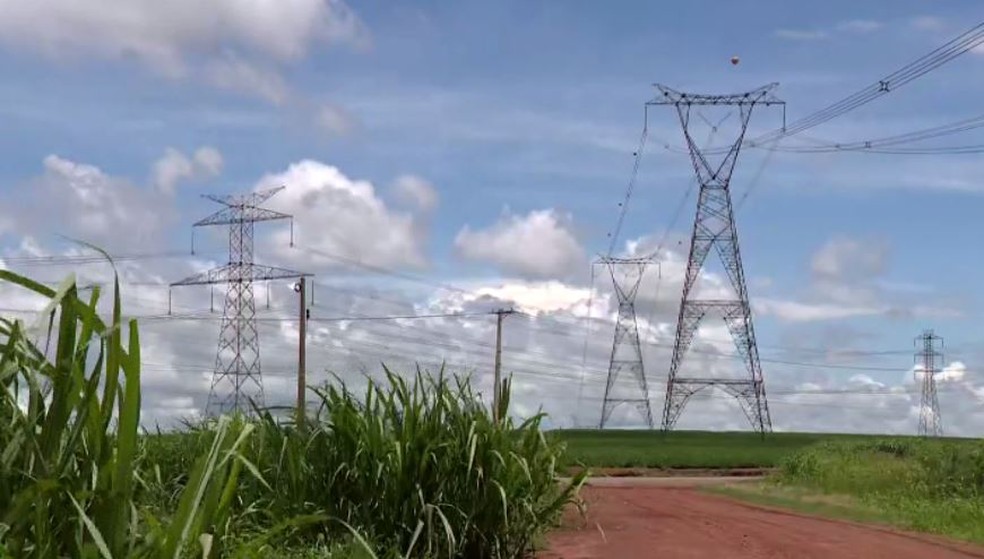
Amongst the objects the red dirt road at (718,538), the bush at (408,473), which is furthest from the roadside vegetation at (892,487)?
the bush at (408,473)

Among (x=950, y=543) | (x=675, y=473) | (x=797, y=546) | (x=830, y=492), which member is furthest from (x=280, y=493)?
(x=675, y=473)

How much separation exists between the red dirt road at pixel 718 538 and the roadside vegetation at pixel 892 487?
8.15 ft

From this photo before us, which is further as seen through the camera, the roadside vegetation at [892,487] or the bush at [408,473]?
the roadside vegetation at [892,487]

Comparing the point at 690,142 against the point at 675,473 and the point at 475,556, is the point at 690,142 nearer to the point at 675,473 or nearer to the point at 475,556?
the point at 675,473

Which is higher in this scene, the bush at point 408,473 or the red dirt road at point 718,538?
the bush at point 408,473

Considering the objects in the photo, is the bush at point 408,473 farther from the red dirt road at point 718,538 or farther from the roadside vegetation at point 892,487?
the roadside vegetation at point 892,487

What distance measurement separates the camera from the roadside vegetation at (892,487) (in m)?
22.5

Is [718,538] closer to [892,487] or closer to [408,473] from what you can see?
[408,473]

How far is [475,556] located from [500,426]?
1113 mm

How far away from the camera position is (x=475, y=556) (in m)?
10.4

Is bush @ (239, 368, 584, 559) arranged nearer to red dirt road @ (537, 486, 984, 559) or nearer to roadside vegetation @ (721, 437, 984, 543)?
red dirt road @ (537, 486, 984, 559)

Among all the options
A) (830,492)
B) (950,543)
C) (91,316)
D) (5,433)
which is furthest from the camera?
(830,492)

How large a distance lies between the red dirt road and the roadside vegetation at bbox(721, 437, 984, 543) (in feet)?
8.15

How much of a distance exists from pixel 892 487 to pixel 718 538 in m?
17.1
